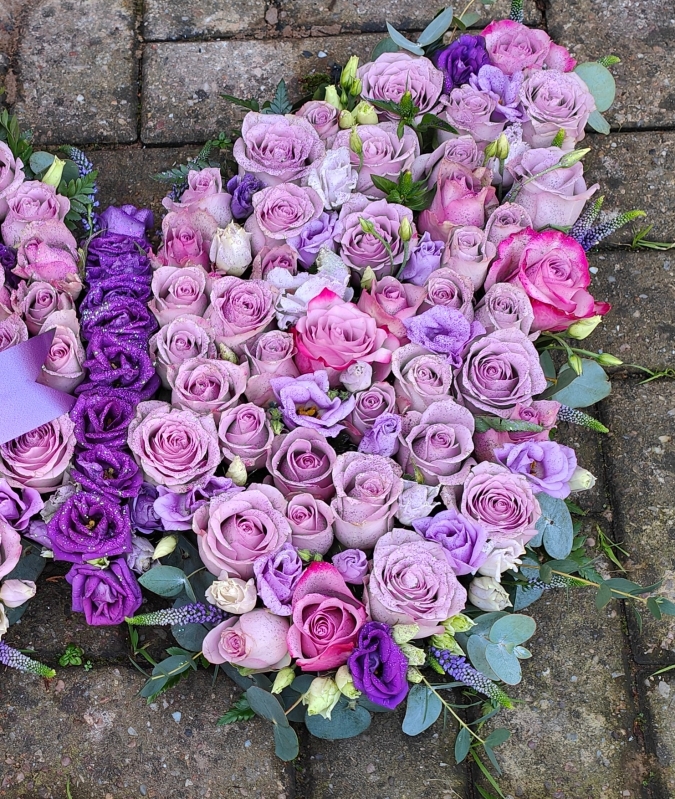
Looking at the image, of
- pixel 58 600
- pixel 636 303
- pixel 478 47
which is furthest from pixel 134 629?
pixel 478 47

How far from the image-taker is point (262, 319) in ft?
4.57

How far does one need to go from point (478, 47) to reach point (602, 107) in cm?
33

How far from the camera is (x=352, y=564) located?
4.19ft

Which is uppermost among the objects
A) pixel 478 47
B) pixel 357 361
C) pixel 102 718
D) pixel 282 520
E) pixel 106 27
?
pixel 478 47

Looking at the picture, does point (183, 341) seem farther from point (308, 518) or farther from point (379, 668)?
point (379, 668)

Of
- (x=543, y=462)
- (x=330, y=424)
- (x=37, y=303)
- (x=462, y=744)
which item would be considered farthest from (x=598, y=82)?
(x=462, y=744)

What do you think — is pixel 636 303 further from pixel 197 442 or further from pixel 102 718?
pixel 102 718

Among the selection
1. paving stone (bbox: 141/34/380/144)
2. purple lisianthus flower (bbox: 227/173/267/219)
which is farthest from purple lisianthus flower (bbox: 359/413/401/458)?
paving stone (bbox: 141/34/380/144)

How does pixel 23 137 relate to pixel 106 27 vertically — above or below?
below

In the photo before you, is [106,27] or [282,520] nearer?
[282,520]

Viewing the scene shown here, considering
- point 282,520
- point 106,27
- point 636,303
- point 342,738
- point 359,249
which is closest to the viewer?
point 282,520

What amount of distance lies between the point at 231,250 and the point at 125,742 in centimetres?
89

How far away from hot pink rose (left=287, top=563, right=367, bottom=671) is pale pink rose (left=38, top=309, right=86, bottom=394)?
54 centimetres

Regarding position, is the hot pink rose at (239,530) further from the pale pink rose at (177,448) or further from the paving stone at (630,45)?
the paving stone at (630,45)
